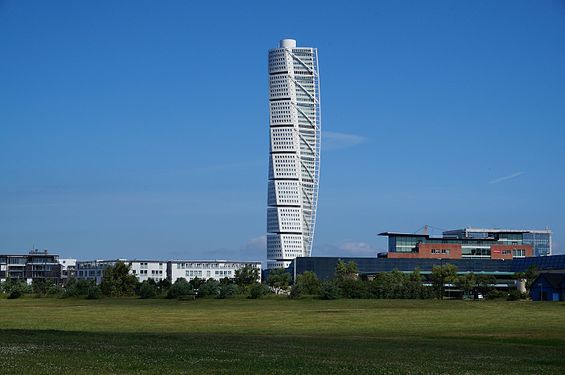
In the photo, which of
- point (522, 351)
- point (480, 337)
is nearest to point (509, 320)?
point (480, 337)

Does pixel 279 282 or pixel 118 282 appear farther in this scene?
pixel 279 282

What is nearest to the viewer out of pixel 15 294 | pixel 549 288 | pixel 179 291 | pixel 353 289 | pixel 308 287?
pixel 179 291

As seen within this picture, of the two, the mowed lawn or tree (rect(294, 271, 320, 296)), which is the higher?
the mowed lawn

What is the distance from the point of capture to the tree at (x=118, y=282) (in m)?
146

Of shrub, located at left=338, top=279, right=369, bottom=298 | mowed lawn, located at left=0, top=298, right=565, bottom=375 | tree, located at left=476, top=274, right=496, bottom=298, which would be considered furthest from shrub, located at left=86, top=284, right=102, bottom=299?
tree, located at left=476, top=274, right=496, bottom=298

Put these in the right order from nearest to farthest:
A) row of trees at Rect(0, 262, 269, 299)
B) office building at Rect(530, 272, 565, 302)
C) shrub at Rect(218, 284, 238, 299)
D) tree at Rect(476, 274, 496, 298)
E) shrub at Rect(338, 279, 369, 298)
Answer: shrub at Rect(218, 284, 238, 299) → row of trees at Rect(0, 262, 269, 299) → shrub at Rect(338, 279, 369, 298) → office building at Rect(530, 272, 565, 302) → tree at Rect(476, 274, 496, 298)

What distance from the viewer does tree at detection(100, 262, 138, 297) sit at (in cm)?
14612

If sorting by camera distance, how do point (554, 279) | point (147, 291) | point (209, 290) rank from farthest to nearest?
point (554, 279) < point (209, 290) < point (147, 291)

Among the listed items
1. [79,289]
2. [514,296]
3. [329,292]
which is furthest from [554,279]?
[79,289]

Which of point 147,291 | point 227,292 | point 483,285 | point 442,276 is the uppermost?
point 442,276

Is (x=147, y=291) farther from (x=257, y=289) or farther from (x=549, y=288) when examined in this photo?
(x=549, y=288)

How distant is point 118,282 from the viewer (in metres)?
147

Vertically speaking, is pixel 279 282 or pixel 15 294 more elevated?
pixel 15 294

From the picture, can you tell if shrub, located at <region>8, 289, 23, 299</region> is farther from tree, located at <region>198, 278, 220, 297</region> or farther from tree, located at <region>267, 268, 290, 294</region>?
tree, located at <region>267, 268, 290, 294</region>
